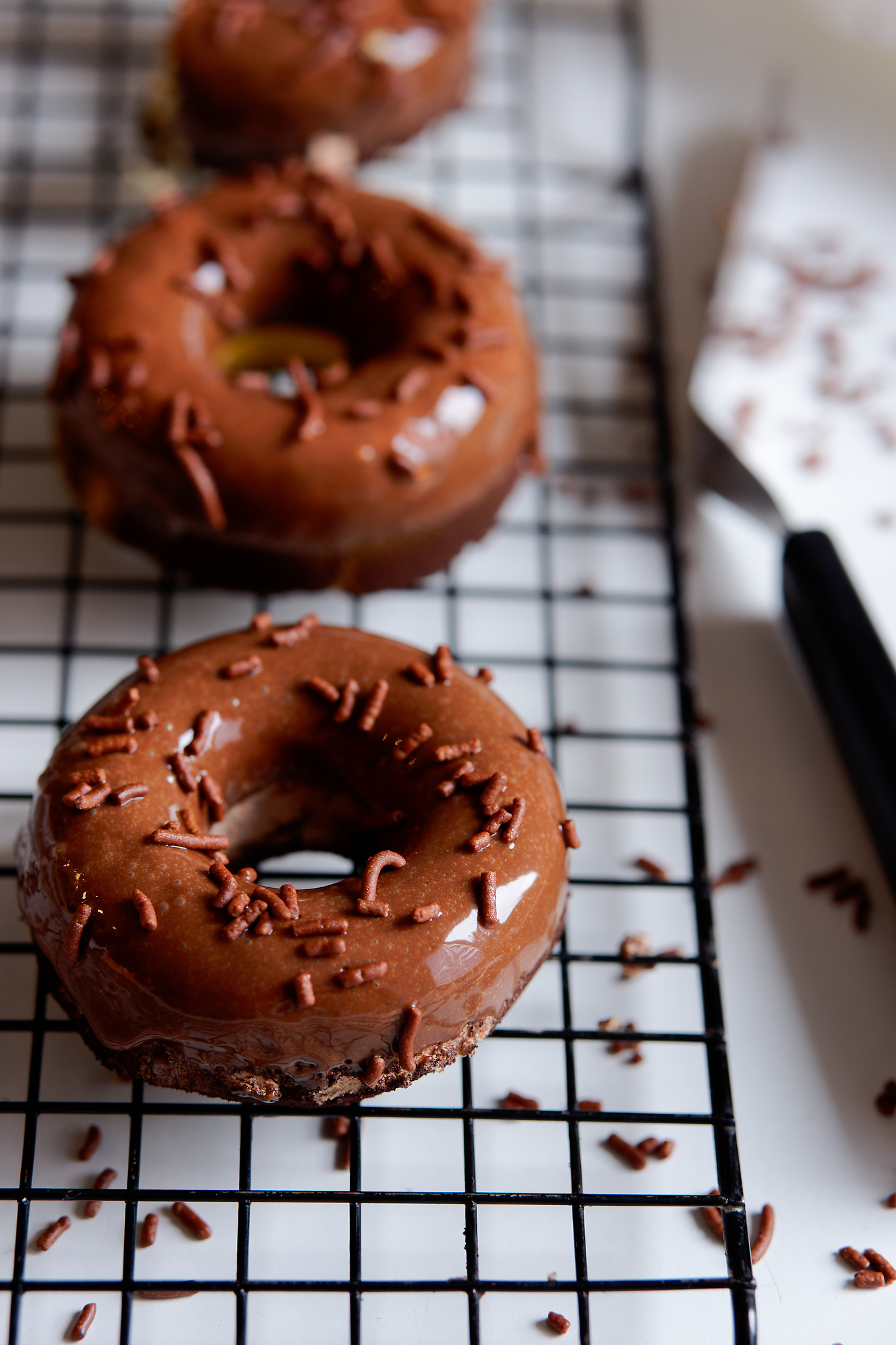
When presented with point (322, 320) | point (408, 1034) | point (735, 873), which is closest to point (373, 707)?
point (408, 1034)

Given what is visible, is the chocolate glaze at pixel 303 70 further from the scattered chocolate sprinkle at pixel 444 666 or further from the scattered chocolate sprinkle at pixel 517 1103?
the scattered chocolate sprinkle at pixel 517 1103

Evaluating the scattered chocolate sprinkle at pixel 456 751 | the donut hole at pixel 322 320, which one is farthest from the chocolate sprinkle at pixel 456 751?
the donut hole at pixel 322 320

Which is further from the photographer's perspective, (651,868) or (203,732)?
(651,868)

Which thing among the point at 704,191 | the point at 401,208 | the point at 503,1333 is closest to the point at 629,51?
the point at 704,191

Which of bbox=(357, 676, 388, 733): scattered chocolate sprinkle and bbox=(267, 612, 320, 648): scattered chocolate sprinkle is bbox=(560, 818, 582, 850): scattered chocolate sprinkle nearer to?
bbox=(357, 676, 388, 733): scattered chocolate sprinkle

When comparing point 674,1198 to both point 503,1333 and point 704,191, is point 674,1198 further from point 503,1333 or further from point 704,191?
point 704,191

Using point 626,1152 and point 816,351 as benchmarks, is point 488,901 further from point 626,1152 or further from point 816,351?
point 816,351

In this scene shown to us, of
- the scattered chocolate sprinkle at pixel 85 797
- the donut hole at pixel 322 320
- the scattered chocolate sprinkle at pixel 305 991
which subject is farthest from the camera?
the donut hole at pixel 322 320
